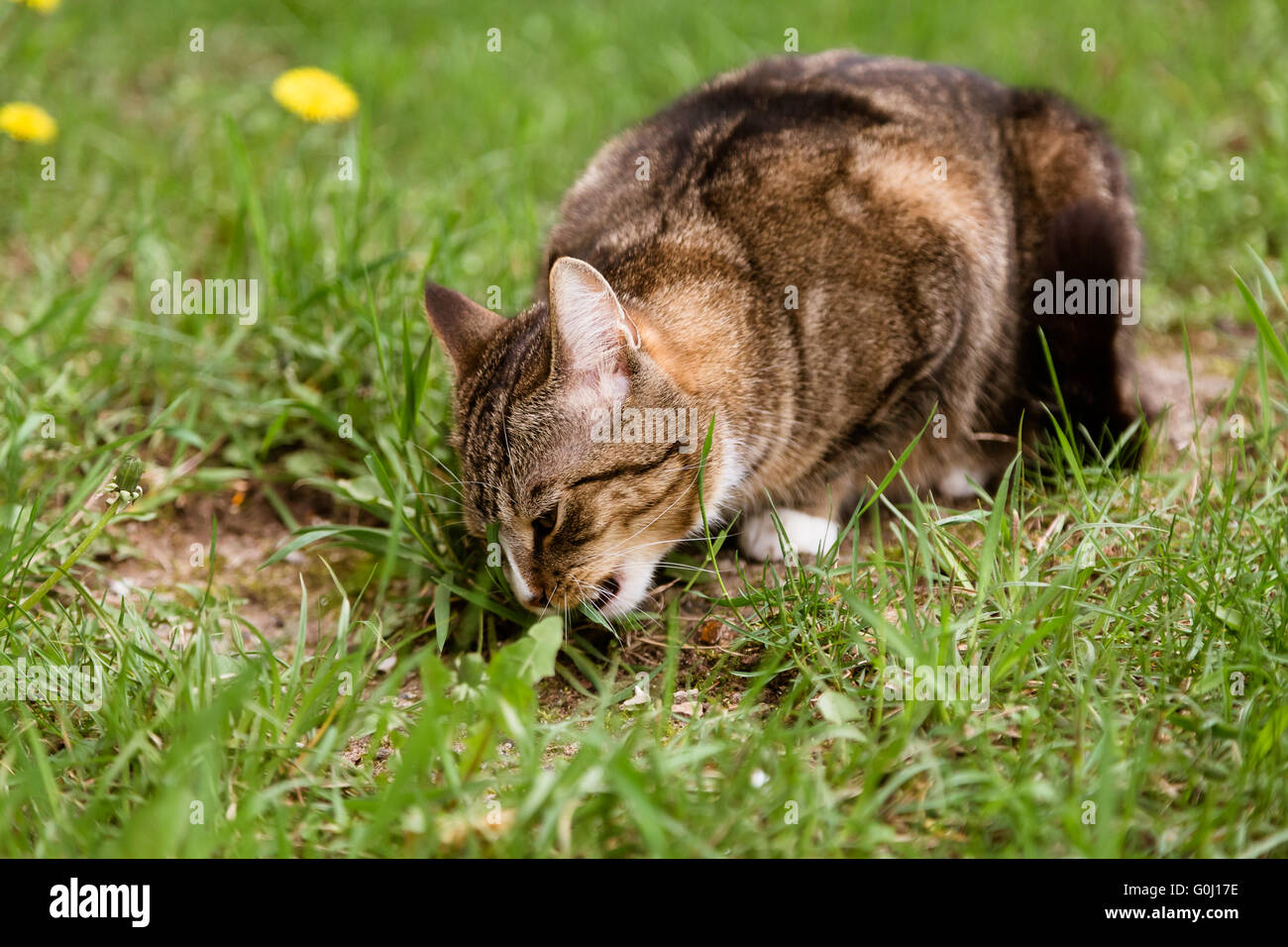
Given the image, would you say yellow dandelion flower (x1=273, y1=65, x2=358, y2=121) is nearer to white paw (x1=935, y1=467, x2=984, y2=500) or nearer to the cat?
the cat

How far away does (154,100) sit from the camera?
5082 millimetres

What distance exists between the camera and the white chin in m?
2.58

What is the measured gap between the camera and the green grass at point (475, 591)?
1.86 metres

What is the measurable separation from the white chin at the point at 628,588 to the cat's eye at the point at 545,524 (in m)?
0.21

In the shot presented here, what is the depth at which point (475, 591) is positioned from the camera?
8.66 feet

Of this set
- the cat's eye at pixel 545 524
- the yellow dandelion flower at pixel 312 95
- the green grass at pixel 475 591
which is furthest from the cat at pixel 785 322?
the yellow dandelion flower at pixel 312 95

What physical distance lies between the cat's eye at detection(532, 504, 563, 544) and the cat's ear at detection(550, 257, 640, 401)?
0.95ft

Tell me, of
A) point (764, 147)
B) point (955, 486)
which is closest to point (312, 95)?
point (764, 147)

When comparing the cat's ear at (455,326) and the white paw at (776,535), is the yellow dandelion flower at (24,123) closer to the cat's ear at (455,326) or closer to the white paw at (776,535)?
the cat's ear at (455,326)

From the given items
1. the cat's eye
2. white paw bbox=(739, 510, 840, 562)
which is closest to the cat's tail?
white paw bbox=(739, 510, 840, 562)

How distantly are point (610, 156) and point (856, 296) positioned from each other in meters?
1.00

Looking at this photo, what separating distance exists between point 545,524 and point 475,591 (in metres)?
0.31

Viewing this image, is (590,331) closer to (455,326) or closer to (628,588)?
(455,326)
